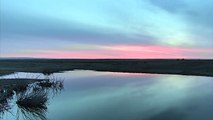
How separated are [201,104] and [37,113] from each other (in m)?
12.3

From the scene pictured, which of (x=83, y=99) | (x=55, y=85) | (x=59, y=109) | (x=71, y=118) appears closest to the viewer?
(x=71, y=118)

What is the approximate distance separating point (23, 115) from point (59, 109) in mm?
2971

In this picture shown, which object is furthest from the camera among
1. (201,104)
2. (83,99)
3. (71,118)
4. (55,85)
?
(55,85)

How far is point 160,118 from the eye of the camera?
20391 mm

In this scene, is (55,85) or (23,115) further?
(55,85)

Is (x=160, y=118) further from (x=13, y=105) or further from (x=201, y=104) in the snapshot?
(x=13, y=105)

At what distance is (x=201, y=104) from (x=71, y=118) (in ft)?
36.0

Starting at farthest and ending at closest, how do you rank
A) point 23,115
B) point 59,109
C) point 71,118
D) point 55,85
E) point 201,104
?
point 55,85 → point 201,104 → point 59,109 → point 23,115 → point 71,118

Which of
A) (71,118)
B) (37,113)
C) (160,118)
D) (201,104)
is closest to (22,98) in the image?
(37,113)


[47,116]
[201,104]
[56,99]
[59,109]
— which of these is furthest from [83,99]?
[201,104]

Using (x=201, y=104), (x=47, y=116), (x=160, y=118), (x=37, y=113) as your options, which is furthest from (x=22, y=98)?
(x=201, y=104)

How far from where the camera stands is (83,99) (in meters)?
29.2

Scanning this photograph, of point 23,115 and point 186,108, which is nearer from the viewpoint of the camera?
point 23,115

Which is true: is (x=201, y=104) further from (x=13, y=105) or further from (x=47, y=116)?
(x=13, y=105)
